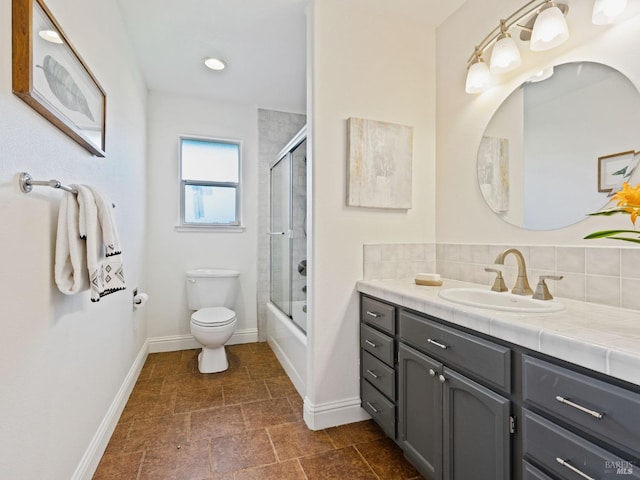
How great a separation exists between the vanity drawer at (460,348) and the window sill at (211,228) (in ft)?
7.24

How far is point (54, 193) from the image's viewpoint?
1174 millimetres

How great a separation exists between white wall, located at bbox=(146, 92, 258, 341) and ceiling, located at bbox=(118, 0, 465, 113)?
0.19 metres

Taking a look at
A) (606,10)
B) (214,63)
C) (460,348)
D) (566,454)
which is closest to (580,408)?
(566,454)

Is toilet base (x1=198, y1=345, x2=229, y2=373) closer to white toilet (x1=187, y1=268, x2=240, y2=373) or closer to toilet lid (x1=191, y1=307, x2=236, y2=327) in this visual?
white toilet (x1=187, y1=268, x2=240, y2=373)

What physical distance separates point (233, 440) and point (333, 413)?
1.90ft

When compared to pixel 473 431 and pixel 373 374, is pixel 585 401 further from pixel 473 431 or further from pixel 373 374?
pixel 373 374

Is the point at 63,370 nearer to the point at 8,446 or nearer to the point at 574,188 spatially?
the point at 8,446

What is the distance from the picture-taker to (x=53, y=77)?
3.68 ft

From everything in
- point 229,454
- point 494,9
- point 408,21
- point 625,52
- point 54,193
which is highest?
point 408,21

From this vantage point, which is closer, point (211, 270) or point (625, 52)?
Result: point (625, 52)

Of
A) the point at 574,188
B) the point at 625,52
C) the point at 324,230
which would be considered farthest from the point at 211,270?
the point at 625,52

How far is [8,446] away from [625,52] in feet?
7.84

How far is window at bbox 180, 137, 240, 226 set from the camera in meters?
3.23

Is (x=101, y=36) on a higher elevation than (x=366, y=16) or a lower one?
lower
